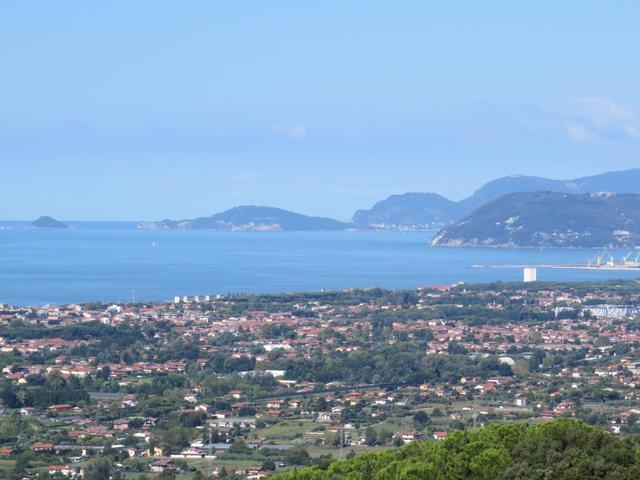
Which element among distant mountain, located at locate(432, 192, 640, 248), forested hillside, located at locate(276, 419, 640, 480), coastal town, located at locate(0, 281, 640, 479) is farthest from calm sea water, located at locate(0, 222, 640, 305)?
forested hillside, located at locate(276, 419, 640, 480)

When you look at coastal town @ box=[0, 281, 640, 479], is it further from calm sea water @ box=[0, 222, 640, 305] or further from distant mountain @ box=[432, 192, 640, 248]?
distant mountain @ box=[432, 192, 640, 248]

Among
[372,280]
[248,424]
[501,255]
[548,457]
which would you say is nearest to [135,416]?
[248,424]

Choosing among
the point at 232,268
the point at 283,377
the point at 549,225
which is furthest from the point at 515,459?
the point at 549,225

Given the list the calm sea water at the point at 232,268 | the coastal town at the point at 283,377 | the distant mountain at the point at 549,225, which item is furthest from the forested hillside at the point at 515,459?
the distant mountain at the point at 549,225

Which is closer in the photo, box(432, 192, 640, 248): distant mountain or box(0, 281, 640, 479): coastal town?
box(0, 281, 640, 479): coastal town

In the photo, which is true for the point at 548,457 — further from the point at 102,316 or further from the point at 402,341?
the point at 102,316

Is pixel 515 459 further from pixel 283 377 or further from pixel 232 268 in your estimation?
pixel 232 268
